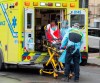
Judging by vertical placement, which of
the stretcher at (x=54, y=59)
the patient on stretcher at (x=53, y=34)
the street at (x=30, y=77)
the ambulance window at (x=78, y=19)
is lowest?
the street at (x=30, y=77)

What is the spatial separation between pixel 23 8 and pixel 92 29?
44.7 ft

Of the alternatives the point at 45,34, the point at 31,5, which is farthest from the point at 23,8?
the point at 45,34

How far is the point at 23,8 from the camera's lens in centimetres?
1374

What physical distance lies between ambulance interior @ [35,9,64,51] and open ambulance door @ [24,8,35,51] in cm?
78

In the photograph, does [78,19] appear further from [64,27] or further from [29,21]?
[29,21]

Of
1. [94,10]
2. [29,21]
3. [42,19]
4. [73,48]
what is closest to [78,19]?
[42,19]

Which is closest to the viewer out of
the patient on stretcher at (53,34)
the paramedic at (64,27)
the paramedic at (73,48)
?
the paramedic at (73,48)

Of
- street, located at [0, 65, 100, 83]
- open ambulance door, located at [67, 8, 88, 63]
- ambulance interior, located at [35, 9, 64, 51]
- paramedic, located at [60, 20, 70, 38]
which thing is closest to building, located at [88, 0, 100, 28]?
open ambulance door, located at [67, 8, 88, 63]

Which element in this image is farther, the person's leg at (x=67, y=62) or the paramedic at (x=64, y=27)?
the paramedic at (x=64, y=27)

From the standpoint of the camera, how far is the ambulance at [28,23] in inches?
543

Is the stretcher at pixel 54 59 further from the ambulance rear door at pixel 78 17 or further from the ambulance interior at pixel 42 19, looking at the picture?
the ambulance rear door at pixel 78 17

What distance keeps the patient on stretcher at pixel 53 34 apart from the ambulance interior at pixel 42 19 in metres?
0.63

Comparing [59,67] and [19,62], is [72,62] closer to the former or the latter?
[59,67]

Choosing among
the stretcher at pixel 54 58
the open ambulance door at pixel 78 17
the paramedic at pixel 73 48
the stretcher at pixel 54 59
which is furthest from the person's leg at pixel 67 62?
the open ambulance door at pixel 78 17
